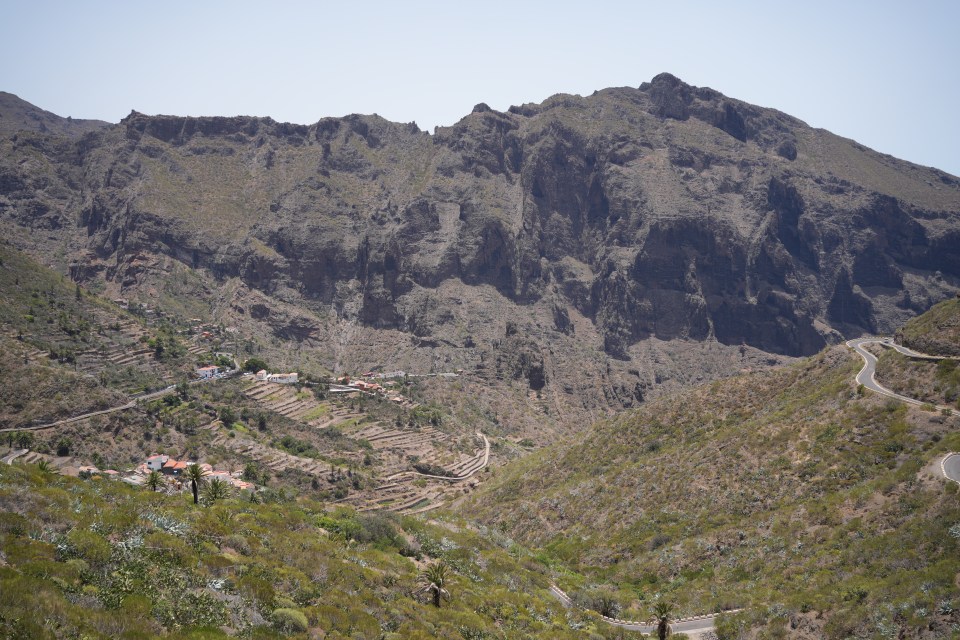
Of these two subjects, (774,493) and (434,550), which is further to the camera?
(774,493)

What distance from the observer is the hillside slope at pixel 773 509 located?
107ft

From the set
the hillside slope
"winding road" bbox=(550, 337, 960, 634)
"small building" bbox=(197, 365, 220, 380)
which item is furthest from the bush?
"small building" bbox=(197, 365, 220, 380)

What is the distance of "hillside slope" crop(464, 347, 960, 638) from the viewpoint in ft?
107

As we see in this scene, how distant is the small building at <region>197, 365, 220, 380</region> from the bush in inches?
4424

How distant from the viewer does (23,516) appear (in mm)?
20672

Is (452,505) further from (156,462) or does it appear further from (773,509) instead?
(773,509)

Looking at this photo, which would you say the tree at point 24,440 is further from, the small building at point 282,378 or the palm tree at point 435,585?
the small building at point 282,378

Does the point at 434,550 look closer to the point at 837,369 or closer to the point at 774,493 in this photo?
the point at 774,493

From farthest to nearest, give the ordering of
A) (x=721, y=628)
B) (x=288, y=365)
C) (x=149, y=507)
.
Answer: (x=288, y=365)
(x=721, y=628)
(x=149, y=507)

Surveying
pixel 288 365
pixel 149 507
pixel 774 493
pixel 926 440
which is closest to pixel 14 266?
pixel 288 365

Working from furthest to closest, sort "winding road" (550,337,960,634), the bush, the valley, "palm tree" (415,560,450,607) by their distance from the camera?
1. "winding road" (550,337,960,634)
2. "palm tree" (415,560,450,607)
3. the valley
4. the bush

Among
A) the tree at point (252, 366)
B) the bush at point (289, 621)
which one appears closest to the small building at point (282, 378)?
the tree at point (252, 366)

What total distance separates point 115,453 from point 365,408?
53.5m

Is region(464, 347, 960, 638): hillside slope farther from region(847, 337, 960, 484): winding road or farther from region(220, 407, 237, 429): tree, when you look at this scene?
region(220, 407, 237, 429): tree
